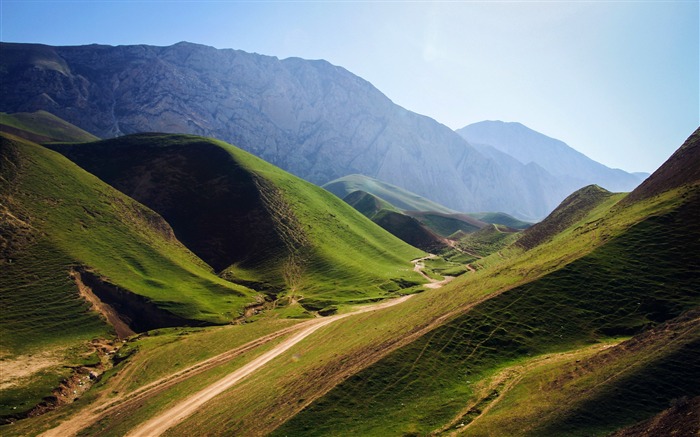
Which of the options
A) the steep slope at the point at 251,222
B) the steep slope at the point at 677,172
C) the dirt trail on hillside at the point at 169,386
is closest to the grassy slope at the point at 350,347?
the dirt trail on hillside at the point at 169,386

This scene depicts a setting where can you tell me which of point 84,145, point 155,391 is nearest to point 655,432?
point 155,391

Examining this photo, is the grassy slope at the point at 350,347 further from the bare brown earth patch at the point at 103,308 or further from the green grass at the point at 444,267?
the green grass at the point at 444,267

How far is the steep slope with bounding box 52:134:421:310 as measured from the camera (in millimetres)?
131500

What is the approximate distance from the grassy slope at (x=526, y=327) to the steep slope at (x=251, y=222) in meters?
64.7

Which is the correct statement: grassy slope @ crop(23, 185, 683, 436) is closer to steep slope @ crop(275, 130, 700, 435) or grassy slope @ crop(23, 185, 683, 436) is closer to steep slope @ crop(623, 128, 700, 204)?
steep slope @ crop(275, 130, 700, 435)

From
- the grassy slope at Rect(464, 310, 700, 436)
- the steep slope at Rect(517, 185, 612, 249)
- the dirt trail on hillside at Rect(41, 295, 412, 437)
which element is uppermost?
the steep slope at Rect(517, 185, 612, 249)

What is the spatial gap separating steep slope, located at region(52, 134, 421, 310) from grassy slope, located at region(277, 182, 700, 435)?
6473 cm

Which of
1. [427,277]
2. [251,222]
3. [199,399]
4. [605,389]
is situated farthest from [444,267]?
[605,389]

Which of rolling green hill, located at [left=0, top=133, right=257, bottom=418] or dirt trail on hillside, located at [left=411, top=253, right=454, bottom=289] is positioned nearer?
rolling green hill, located at [left=0, top=133, right=257, bottom=418]

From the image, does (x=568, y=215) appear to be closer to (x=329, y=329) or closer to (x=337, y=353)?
(x=329, y=329)

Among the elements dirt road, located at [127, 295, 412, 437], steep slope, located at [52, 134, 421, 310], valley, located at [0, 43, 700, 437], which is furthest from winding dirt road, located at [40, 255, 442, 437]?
steep slope, located at [52, 134, 421, 310]

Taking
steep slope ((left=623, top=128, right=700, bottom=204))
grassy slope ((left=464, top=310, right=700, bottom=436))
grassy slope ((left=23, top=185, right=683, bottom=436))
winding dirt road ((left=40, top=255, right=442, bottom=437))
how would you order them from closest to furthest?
grassy slope ((left=464, top=310, right=700, bottom=436)) < grassy slope ((left=23, top=185, right=683, bottom=436)) < winding dirt road ((left=40, top=255, right=442, bottom=437)) < steep slope ((left=623, top=128, right=700, bottom=204))

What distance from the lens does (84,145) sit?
194m

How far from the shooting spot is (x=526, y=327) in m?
47.9
